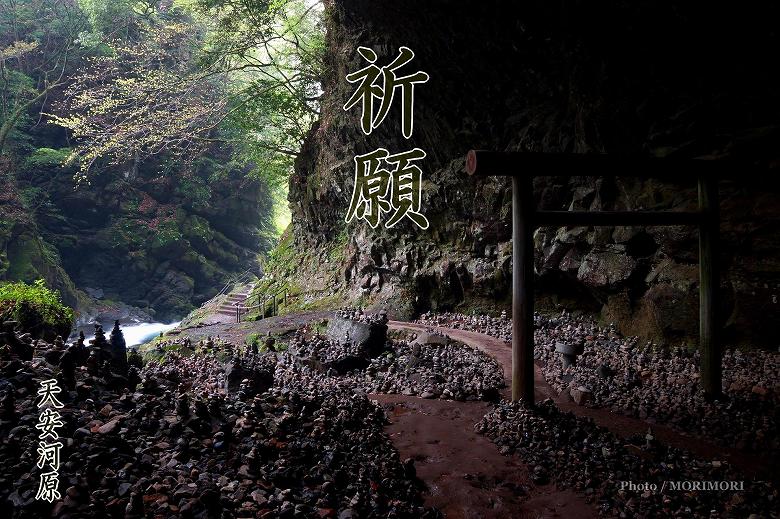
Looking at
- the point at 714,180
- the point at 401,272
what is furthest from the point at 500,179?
the point at 714,180

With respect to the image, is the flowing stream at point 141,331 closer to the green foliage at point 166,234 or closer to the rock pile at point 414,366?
the green foliage at point 166,234

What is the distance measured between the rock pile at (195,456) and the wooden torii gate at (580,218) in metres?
1.94

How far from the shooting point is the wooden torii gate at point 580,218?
5.06 metres

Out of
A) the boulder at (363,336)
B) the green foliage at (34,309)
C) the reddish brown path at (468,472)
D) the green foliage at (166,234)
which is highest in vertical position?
the green foliage at (166,234)

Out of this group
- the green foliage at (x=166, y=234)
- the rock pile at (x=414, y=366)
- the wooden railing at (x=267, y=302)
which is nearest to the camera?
the rock pile at (x=414, y=366)

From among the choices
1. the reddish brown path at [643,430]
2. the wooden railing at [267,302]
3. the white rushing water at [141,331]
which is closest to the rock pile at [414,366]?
the reddish brown path at [643,430]

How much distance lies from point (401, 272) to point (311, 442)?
8853 millimetres

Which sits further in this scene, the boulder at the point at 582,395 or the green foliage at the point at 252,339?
the green foliage at the point at 252,339

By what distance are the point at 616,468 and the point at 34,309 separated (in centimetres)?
856

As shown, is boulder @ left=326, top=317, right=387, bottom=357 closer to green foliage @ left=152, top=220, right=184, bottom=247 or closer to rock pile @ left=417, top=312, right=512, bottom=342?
rock pile @ left=417, top=312, right=512, bottom=342

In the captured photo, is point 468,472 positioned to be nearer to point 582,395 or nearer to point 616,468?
point 616,468

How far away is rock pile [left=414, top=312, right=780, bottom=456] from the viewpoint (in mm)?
5025

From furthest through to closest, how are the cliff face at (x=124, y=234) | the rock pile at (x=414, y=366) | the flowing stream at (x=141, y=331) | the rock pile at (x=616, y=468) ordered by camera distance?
the cliff face at (x=124, y=234) < the flowing stream at (x=141, y=331) < the rock pile at (x=414, y=366) < the rock pile at (x=616, y=468)

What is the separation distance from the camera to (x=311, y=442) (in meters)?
4.19
